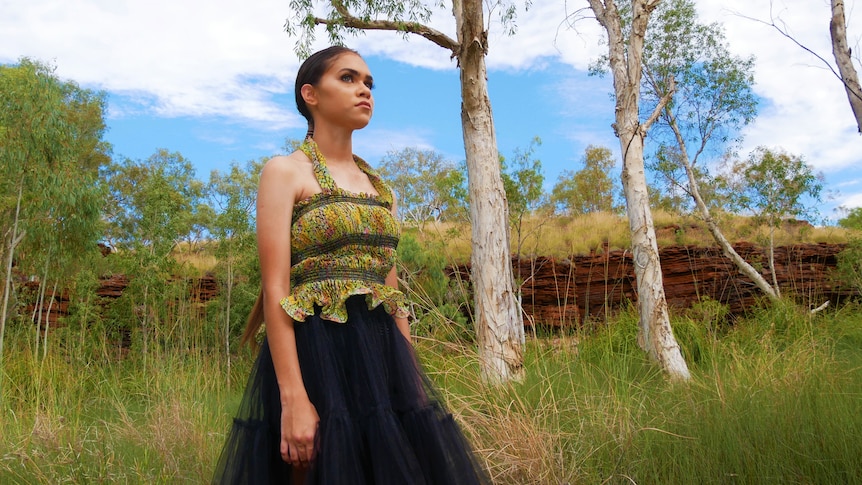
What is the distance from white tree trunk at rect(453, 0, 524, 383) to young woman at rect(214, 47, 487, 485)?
366 centimetres

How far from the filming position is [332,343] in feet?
6.23

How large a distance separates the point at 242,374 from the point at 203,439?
4.06 m

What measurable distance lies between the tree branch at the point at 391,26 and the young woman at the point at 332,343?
4852mm

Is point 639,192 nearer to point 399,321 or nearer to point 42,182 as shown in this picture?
point 399,321

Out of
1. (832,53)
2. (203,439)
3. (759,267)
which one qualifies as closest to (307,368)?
(203,439)

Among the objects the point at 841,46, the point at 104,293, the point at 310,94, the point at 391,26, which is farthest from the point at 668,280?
the point at 310,94

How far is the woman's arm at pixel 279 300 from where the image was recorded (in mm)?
1788

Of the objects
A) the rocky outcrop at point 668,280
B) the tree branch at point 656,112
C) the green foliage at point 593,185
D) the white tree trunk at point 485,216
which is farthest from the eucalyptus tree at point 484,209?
the green foliage at point 593,185

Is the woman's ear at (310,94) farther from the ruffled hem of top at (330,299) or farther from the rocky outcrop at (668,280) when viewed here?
the rocky outcrop at (668,280)

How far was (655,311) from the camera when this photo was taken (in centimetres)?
Result: 713

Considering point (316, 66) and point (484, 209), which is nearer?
point (316, 66)

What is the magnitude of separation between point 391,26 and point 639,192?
3228 millimetres

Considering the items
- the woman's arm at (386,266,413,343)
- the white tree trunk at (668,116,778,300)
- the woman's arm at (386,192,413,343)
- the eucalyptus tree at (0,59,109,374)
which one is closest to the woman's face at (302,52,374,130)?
the woman's arm at (386,192,413,343)

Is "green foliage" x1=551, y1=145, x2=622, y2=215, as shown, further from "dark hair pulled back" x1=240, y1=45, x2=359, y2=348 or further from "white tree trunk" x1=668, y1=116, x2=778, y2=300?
"dark hair pulled back" x1=240, y1=45, x2=359, y2=348
